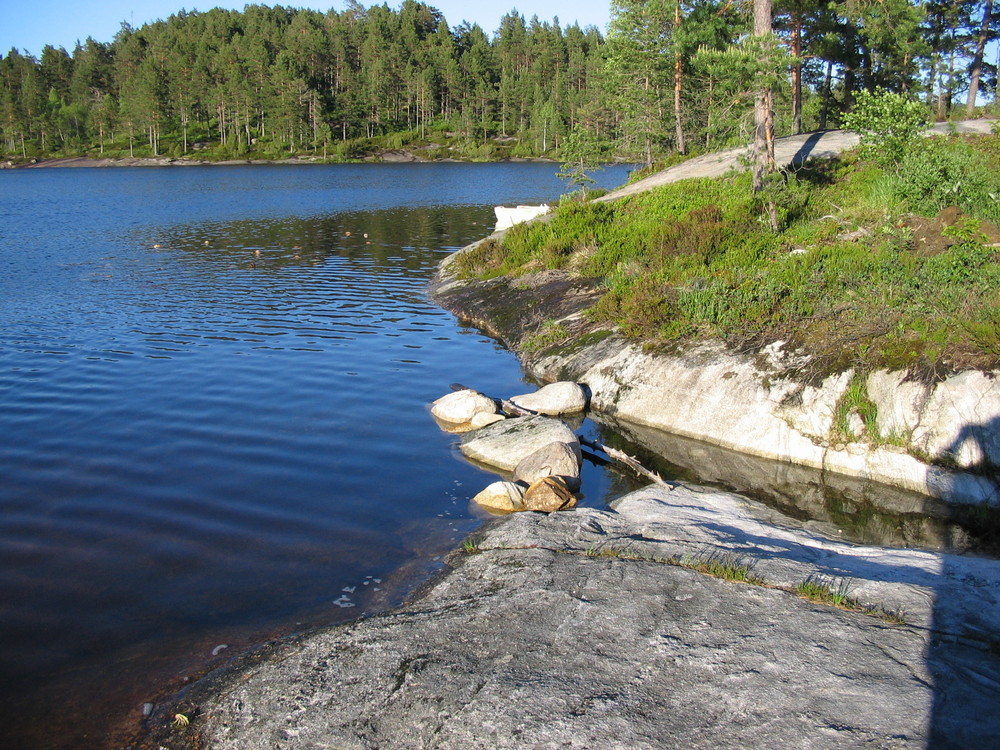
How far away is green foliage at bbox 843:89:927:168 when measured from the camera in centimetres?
1862

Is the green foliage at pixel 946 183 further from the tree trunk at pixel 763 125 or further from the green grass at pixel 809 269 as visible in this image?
the tree trunk at pixel 763 125

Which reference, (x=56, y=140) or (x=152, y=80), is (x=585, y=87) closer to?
(x=152, y=80)

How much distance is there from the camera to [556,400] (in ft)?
45.8

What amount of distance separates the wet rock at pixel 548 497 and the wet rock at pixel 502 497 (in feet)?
0.40

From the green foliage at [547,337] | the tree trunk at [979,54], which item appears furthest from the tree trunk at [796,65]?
the green foliage at [547,337]

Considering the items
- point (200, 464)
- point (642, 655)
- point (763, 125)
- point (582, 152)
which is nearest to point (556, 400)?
point (200, 464)

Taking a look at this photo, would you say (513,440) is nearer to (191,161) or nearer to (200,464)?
(200,464)

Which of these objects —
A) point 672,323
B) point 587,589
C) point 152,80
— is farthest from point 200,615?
point 152,80

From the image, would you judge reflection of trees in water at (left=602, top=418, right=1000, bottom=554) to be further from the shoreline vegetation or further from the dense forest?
the dense forest

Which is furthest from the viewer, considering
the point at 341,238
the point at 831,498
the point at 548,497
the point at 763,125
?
Answer: the point at 341,238

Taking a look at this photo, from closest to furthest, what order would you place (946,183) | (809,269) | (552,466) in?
(552,466) < (809,269) < (946,183)

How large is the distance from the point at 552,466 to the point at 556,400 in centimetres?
320

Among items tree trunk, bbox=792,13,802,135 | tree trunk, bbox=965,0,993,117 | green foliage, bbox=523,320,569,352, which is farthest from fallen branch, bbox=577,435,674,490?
tree trunk, bbox=965,0,993,117

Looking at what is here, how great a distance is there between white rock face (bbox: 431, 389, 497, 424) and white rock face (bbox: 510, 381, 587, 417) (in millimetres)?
834
